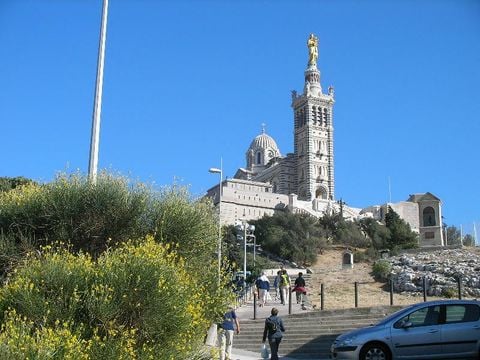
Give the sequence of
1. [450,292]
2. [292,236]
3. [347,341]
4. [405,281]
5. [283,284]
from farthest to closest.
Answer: [292,236] < [405,281] < [450,292] < [283,284] < [347,341]

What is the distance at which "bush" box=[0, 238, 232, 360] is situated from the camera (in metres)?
8.94

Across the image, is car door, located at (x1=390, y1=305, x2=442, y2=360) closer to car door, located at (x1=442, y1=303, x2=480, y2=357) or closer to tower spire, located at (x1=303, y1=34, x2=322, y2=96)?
car door, located at (x1=442, y1=303, x2=480, y2=357)

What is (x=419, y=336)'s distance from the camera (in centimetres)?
1077

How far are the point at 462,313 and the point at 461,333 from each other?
407 millimetres

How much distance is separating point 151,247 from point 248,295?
19.0 meters

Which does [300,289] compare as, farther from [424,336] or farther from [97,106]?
[97,106]

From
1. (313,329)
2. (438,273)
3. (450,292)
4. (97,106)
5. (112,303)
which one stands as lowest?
(313,329)

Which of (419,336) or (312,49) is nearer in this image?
(419,336)

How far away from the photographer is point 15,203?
41.1 feet

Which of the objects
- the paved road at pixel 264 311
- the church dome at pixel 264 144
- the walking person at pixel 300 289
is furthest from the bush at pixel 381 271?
the church dome at pixel 264 144

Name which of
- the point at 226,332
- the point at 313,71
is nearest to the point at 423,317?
the point at 226,332

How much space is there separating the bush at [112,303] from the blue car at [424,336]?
3.28 m

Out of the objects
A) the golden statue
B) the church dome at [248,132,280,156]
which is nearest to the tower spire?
the golden statue

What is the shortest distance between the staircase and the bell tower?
94.1 meters
